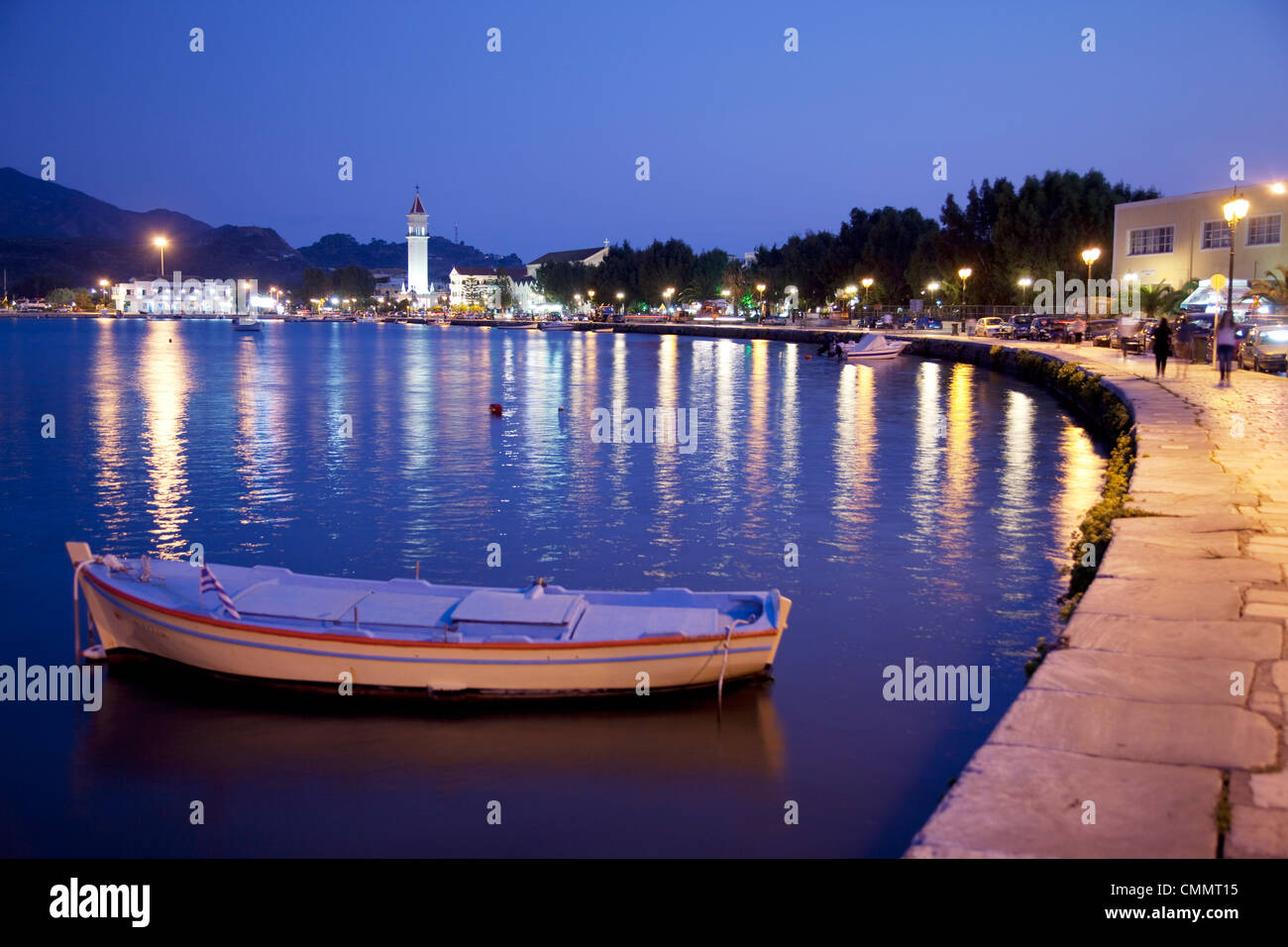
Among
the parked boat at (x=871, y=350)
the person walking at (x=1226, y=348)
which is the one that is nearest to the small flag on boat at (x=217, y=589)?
the person walking at (x=1226, y=348)

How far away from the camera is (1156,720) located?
695cm

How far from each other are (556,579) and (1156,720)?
411 inches

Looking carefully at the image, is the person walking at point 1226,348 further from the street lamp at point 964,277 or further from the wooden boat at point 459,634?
the street lamp at point 964,277

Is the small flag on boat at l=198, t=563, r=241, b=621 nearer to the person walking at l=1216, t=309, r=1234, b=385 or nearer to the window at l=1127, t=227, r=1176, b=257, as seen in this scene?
the person walking at l=1216, t=309, r=1234, b=385

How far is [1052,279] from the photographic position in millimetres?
78625

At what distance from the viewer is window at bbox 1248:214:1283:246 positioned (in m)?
52.3

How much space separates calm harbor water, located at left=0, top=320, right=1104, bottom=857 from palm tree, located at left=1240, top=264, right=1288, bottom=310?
1511 centimetres

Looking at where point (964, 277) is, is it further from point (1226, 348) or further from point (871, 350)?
point (1226, 348)

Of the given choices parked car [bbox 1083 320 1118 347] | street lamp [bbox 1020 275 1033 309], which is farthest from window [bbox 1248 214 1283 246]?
street lamp [bbox 1020 275 1033 309]

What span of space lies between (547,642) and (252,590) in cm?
369

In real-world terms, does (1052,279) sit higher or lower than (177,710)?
higher
